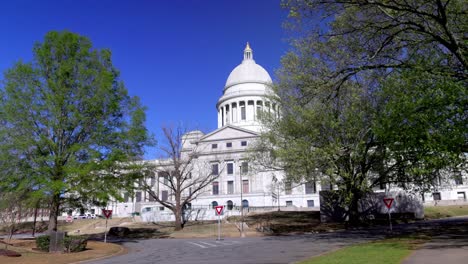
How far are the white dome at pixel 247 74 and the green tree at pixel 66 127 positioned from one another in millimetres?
78696

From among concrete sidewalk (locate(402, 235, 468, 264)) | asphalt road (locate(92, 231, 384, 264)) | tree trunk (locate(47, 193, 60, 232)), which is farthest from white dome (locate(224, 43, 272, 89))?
concrete sidewalk (locate(402, 235, 468, 264))

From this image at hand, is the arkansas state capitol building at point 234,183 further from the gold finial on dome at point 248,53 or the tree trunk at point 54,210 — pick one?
the tree trunk at point 54,210

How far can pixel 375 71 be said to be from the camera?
2183 centimetres

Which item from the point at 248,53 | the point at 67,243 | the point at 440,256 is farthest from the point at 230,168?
the point at 440,256

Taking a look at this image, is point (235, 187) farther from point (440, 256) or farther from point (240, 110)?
point (440, 256)

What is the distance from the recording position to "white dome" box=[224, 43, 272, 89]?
105 m

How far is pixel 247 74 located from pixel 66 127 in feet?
277

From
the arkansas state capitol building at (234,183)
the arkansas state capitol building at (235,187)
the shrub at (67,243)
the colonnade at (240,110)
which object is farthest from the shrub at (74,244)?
the colonnade at (240,110)

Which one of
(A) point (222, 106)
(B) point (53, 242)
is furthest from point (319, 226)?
(A) point (222, 106)

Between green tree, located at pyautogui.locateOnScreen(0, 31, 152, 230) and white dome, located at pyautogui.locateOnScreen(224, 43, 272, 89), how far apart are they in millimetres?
78696

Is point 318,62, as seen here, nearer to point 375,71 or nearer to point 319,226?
point 375,71

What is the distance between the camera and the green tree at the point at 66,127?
23.6 meters

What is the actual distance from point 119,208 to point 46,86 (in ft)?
231

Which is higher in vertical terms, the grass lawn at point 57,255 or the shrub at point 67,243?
the shrub at point 67,243
